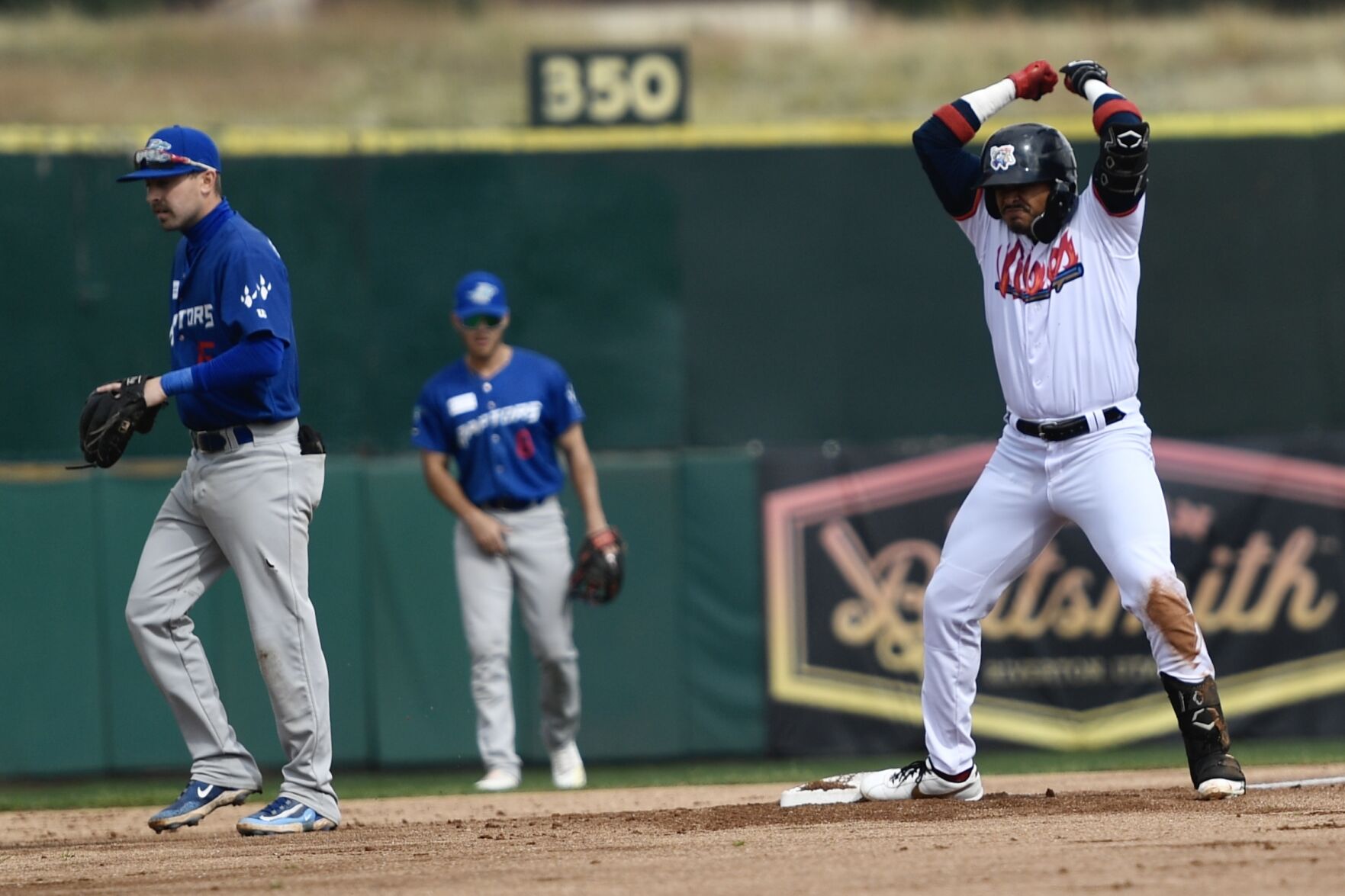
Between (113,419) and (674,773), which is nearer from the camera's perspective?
(113,419)

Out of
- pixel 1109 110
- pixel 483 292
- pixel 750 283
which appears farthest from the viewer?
pixel 750 283

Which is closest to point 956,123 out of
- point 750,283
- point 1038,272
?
point 1038,272

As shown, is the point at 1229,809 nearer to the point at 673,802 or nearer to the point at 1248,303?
the point at 673,802

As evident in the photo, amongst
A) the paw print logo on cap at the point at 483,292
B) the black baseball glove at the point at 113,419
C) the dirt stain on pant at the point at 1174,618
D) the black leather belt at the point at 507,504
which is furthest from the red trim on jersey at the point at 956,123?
the black leather belt at the point at 507,504

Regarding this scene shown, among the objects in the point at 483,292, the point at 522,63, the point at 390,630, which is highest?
the point at 522,63

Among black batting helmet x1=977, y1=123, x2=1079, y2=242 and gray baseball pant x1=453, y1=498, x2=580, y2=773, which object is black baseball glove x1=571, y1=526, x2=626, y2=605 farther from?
black batting helmet x1=977, y1=123, x2=1079, y2=242

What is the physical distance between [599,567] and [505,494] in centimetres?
51

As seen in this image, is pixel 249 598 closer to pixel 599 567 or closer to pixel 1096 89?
pixel 599 567

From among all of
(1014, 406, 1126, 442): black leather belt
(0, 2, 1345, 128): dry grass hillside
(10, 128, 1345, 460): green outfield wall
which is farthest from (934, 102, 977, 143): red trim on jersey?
(0, 2, 1345, 128): dry grass hillside

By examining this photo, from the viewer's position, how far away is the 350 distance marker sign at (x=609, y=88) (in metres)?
9.36

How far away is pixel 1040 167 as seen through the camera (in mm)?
5031

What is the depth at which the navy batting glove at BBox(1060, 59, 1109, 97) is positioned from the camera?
5307 millimetres

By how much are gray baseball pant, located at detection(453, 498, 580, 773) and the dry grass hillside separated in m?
8.75

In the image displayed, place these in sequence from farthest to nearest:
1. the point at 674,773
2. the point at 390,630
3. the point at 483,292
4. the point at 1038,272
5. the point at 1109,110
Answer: the point at 390,630
the point at 674,773
the point at 483,292
the point at 1038,272
the point at 1109,110
